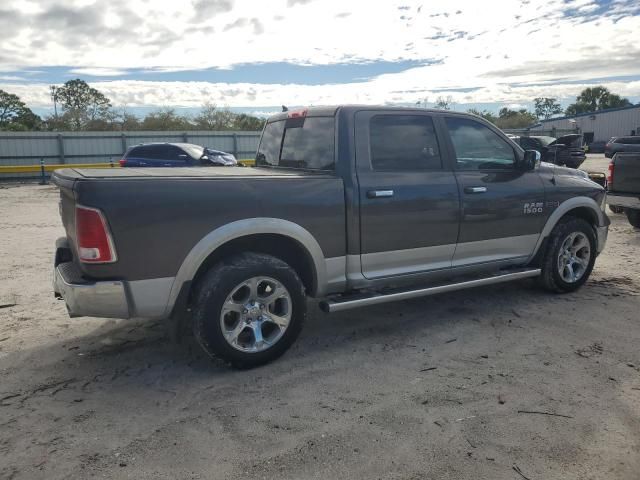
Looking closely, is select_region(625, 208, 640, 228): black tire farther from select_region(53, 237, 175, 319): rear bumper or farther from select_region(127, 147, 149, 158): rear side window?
select_region(127, 147, 149, 158): rear side window

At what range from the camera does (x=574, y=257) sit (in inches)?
220

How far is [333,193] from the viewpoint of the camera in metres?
4.01

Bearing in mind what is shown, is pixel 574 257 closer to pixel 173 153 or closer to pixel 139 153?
pixel 173 153

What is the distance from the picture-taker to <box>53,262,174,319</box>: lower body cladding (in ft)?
10.8

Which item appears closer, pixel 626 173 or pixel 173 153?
pixel 626 173

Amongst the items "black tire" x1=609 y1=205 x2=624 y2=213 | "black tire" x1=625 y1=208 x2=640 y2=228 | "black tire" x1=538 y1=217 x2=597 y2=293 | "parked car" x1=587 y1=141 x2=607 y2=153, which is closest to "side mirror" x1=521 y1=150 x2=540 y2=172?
"black tire" x1=538 y1=217 x2=597 y2=293

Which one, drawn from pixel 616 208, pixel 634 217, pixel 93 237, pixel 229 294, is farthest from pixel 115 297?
pixel 616 208

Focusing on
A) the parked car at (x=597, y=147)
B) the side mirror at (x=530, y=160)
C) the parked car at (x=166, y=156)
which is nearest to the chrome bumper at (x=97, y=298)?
the side mirror at (x=530, y=160)

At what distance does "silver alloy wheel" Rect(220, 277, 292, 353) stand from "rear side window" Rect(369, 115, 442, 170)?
134cm

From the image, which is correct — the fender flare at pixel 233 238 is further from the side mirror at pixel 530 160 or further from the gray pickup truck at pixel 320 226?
the side mirror at pixel 530 160

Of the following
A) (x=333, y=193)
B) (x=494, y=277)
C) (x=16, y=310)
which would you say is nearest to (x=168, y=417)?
(x=333, y=193)

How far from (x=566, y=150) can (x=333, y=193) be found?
18935mm

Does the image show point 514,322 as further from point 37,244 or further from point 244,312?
point 37,244

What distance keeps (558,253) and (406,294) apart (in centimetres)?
208
